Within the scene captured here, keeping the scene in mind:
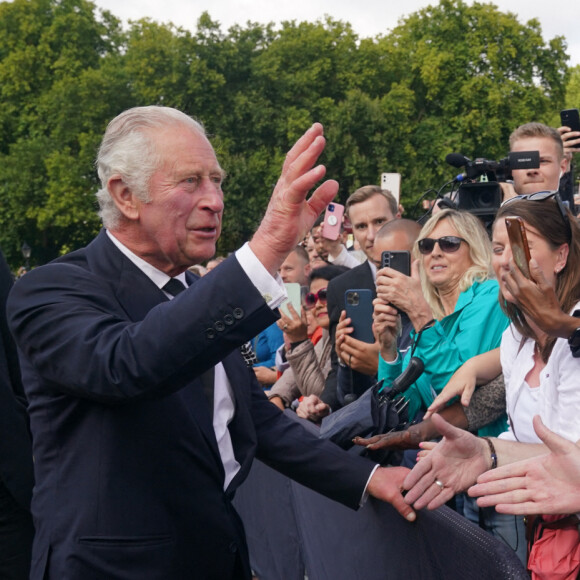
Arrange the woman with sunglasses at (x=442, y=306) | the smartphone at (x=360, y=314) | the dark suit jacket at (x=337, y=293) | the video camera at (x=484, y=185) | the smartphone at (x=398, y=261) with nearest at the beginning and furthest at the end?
the woman with sunglasses at (x=442, y=306) < the smartphone at (x=398, y=261) < the smartphone at (x=360, y=314) < the video camera at (x=484, y=185) < the dark suit jacket at (x=337, y=293)

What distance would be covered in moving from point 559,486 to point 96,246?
154cm

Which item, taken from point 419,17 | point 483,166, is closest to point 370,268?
point 483,166

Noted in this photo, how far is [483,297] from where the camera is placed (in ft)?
14.0

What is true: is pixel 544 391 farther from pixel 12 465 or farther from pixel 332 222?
pixel 332 222

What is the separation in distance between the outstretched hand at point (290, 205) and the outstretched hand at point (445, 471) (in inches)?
36.6

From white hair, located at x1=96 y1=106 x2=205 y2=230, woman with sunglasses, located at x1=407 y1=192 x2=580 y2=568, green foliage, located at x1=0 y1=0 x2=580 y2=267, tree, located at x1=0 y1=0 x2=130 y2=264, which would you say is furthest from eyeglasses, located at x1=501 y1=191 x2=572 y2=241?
tree, located at x1=0 y1=0 x2=130 y2=264

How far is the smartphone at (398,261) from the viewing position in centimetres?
427

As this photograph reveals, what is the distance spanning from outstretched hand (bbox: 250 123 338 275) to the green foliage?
33195mm

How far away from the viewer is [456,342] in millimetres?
4215

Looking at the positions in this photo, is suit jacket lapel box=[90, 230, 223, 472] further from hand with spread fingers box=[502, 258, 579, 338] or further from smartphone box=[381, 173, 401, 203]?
smartphone box=[381, 173, 401, 203]

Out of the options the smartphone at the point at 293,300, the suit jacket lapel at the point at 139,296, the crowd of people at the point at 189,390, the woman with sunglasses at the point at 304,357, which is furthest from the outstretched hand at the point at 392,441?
the smartphone at the point at 293,300

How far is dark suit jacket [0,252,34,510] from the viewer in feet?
11.9

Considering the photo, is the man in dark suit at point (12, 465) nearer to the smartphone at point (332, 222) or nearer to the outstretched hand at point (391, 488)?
the outstretched hand at point (391, 488)

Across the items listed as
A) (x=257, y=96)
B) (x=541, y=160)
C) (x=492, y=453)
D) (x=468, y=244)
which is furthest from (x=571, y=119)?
(x=257, y=96)
